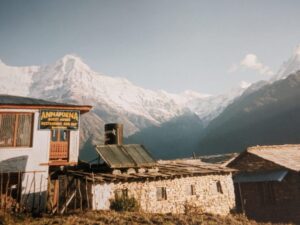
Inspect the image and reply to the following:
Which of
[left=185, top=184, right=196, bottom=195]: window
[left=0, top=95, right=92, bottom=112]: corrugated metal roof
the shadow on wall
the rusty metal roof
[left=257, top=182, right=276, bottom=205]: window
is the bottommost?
[left=257, top=182, right=276, bottom=205]: window

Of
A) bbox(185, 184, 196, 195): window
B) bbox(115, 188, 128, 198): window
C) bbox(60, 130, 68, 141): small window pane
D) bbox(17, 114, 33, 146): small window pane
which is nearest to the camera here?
bbox(17, 114, 33, 146): small window pane

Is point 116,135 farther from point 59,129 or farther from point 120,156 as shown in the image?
point 59,129

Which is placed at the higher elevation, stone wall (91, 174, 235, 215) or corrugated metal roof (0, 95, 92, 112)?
corrugated metal roof (0, 95, 92, 112)

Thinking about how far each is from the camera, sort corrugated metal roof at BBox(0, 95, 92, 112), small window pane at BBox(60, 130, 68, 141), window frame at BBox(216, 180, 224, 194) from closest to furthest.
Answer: corrugated metal roof at BBox(0, 95, 92, 112), small window pane at BBox(60, 130, 68, 141), window frame at BBox(216, 180, 224, 194)

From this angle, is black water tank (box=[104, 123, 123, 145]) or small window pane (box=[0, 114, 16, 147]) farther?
black water tank (box=[104, 123, 123, 145])

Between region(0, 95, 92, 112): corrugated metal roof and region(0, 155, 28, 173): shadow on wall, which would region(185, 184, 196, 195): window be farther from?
region(0, 155, 28, 173): shadow on wall

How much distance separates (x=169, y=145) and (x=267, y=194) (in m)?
98.4

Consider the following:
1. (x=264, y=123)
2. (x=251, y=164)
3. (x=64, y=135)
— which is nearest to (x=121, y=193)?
(x=64, y=135)

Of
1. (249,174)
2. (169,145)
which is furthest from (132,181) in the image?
(169,145)

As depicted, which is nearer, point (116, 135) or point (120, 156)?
point (120, 156)

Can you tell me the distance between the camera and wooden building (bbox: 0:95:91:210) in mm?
18594

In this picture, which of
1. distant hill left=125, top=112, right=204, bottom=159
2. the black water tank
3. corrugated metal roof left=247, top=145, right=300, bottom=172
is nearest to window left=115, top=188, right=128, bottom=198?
the black water tank

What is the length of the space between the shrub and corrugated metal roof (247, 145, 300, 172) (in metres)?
13.7

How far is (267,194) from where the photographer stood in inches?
1003
